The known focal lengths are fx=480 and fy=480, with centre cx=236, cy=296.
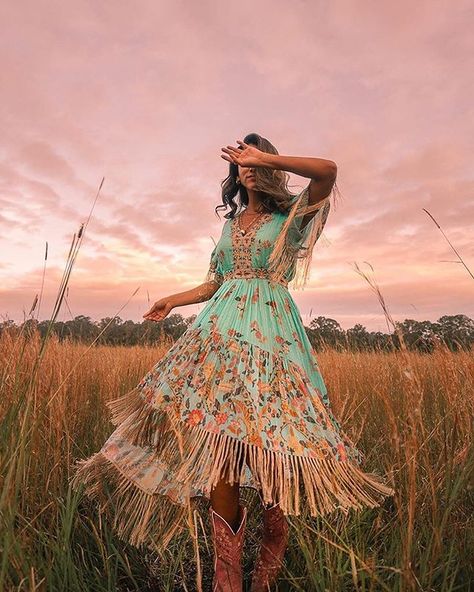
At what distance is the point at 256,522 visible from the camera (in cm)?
249

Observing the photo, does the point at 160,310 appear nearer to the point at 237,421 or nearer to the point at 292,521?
the point at 237,421

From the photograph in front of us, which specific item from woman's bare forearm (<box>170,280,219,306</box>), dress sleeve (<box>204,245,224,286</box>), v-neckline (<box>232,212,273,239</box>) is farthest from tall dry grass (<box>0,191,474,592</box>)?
v-neckline (<box>232,212,273,239</box>)

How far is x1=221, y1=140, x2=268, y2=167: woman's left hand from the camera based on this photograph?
1.87m

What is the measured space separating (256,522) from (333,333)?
6246 mm

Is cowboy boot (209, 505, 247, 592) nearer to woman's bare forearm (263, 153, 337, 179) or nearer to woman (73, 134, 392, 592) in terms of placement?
woman (73, 134, 392, 592)

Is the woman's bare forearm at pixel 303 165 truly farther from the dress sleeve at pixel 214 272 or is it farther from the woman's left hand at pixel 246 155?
the dress sleeve at pixel 214 272

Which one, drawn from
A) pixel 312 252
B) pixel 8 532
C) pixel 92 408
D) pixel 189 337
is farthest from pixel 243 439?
pixel 92 408

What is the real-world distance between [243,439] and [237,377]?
0.76ft

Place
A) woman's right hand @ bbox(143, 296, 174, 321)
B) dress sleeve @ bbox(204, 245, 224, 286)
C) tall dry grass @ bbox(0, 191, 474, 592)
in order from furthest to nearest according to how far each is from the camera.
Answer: dress sleeve @ bbox(204, 245, 224, 286) → woman's right hand @ bbox(143, 296, 174, 321) → tall dry grass @ bbox(0, 191, 474, 592)

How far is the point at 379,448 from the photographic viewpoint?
314 cm

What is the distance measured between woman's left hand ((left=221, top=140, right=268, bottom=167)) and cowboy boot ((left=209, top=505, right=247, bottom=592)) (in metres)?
1.31

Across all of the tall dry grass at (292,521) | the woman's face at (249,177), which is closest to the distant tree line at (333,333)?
the tall dry grass at (292,521)

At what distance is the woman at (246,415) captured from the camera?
1686 mm

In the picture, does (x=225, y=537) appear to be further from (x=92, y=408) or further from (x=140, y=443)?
(x=92, y=408)
